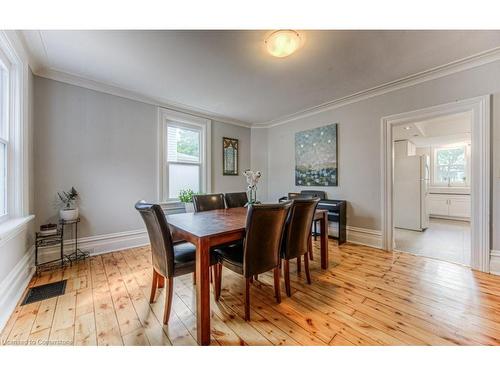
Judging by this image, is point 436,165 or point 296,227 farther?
point 436,165

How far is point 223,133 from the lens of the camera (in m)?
4.43

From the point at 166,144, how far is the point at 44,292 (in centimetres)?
250

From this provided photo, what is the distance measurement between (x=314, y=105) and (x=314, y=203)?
8.28 ft

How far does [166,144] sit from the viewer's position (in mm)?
3635

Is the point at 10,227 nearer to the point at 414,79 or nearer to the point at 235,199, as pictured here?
the point at 235,199

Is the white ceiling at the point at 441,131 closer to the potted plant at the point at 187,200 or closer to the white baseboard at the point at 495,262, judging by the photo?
the white baseboard at the point at 495,262

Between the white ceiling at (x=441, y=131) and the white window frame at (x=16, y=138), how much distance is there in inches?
235

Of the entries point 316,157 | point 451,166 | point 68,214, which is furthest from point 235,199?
point 451,166

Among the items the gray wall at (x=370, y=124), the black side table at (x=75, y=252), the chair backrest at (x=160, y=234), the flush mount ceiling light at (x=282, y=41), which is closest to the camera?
the chair backrest at (x=160, y=234)

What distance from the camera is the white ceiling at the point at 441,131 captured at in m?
4.59

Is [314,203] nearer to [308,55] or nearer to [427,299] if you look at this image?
[427,299]

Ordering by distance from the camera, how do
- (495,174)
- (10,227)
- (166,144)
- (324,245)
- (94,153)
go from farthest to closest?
(166,144) → (94,153) → (324,245) → (495,174) → (10,227)

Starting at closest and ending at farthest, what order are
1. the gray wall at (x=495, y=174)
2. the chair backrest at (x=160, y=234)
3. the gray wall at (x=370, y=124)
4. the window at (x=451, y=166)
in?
the chair backrest at (x=160, y=234), the gray wall at (x=495, y=174), the gray wall at (x=370, y=124), the window at (x=451, y=166)

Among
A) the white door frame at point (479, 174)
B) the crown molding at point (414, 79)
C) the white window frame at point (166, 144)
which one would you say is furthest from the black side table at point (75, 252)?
the white door frame at point (479, 174)
